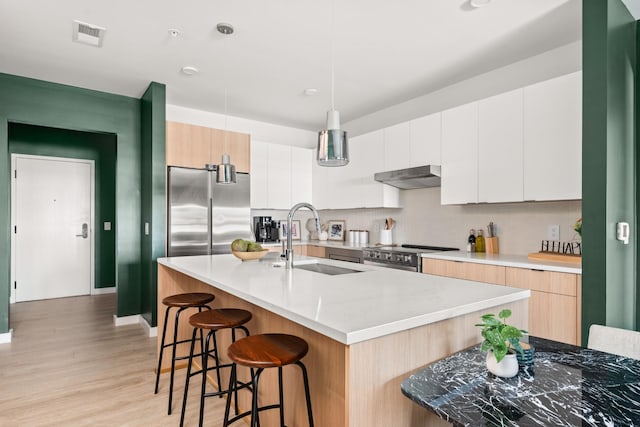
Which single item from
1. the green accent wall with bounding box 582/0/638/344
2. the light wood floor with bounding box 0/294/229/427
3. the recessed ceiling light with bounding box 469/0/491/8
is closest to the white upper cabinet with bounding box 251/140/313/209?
the light wood floor with bounding box 0/294/229/427

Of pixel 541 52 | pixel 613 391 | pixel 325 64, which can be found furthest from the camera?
pixel 325 64

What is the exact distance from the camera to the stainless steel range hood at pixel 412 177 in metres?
3.63

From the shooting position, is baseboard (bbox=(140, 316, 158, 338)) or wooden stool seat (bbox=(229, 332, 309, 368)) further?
baseboard (bbox=(140, 316, 158, 338))

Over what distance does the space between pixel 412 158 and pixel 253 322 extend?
8.10 ft

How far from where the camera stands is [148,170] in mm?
4117

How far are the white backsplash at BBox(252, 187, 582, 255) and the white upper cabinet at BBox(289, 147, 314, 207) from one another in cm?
62

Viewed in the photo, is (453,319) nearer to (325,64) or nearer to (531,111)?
(531,111)

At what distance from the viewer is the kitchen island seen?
3.94ft

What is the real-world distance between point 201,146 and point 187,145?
0.53 ft

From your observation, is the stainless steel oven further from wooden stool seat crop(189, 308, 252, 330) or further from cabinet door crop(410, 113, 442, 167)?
wooden stool seat crop(189, 308, 252, 330)

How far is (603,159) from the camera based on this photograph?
2.18 metres

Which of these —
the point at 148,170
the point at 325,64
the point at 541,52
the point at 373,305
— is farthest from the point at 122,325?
the point at 541,52

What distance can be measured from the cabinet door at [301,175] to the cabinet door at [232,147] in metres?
0.82

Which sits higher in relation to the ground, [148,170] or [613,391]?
[148,170]
